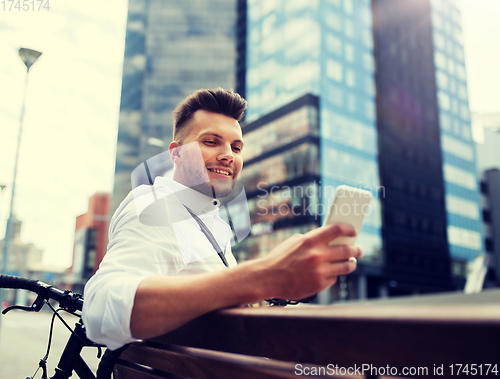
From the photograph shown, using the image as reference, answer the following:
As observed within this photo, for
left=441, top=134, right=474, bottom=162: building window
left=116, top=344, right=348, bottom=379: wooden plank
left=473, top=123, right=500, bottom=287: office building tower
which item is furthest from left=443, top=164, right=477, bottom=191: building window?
left=116, top=344, right=348, bottom=379: wooden plank

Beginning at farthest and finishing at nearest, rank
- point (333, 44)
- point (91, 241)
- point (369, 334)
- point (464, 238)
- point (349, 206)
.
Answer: point (91, 241) → point (464, 238) → point (333, 44) → point (349, 206) → point (369, 334)

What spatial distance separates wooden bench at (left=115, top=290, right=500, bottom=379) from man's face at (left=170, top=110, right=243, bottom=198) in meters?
0.71

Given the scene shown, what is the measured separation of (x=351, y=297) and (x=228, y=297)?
40.8 m

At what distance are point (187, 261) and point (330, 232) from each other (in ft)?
2.12

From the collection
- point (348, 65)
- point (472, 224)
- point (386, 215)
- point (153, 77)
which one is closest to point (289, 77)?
point (348, 65)

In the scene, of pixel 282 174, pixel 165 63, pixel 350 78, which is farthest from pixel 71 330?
pixel 165 63

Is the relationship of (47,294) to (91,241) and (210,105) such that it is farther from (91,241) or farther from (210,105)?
(91,241)

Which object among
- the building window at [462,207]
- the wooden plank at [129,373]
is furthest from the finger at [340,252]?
the building window at [462,207]

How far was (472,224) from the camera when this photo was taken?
51562mm

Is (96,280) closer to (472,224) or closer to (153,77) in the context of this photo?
(153,77)

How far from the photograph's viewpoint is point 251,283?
860 millimetres

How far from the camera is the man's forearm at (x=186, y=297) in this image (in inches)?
34.3

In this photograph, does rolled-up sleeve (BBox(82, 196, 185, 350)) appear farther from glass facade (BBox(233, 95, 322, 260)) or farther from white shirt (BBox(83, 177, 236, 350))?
glass facade (BBox(233, 95, 322, 260))

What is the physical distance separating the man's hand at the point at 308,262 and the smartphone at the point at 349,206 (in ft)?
0.06
